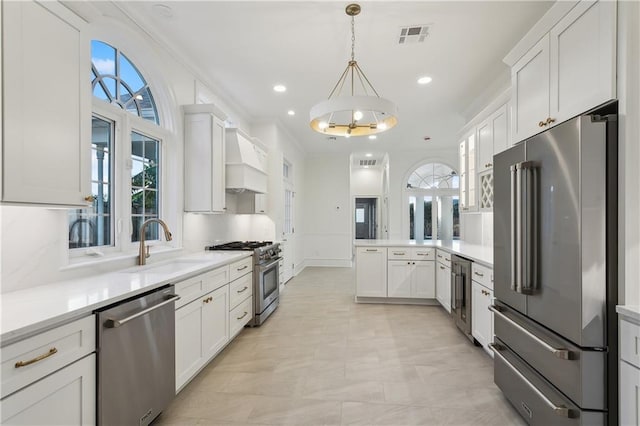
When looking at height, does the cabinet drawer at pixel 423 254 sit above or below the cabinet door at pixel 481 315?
above

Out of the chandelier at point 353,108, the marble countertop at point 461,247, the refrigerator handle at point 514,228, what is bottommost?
the marble countertop at point 461,247

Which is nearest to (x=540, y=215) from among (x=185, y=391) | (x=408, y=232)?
(x=185, y=391)

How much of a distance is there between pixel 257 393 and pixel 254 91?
12.1 feet

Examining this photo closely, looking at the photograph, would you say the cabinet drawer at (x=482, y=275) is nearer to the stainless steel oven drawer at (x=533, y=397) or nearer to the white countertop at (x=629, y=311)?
the stainless steel oven drawer at (x=533, y=397)

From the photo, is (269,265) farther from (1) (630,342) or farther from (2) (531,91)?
(1) (630,342)

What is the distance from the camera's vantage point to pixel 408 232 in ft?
27.3

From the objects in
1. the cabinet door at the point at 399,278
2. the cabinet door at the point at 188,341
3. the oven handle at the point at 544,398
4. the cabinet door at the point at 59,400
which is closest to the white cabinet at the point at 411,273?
the cabinet door at the point at 399,278

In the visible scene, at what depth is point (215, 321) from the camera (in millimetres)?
2822

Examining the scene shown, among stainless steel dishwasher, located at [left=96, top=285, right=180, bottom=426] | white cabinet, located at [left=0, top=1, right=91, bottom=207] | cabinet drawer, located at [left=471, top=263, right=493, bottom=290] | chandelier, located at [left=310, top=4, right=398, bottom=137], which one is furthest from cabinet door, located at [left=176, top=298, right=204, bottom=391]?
cabinet drawer, located at [left=471, top=263, right=493, bottom=290]

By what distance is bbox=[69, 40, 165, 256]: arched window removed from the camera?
247 centimetres

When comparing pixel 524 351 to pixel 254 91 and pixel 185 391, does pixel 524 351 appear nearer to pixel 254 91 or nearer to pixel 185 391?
pixel 185 391

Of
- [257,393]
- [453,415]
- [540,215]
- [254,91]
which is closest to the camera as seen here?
[540,215]

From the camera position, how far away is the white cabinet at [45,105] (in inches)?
56.9

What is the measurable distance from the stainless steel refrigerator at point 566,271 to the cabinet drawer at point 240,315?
245 cm
